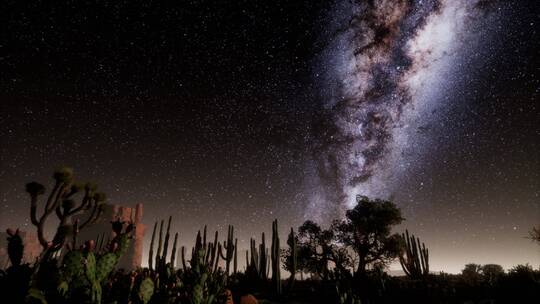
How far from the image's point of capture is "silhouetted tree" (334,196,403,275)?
965 inches

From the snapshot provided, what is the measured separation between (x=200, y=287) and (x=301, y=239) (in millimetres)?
24550

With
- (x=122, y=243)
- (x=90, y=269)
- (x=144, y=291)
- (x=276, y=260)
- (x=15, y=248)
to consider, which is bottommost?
(x=144, y=291)

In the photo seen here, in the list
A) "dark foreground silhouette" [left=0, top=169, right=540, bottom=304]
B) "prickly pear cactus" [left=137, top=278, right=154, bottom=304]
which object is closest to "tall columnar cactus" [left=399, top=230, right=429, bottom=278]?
"dark foreground silhouette" [left=0, top=169, right=540, bottom=304]

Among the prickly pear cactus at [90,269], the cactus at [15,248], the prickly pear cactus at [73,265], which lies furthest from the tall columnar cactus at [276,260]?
the cactus at [15,248]

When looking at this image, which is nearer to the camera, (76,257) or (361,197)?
(76,257)

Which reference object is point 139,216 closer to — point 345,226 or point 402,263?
point 345,226

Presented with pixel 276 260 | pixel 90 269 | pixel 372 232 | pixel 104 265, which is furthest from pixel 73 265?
pixel 372 232

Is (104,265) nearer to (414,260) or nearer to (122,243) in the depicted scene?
(122,243)

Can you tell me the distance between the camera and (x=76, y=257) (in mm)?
4098

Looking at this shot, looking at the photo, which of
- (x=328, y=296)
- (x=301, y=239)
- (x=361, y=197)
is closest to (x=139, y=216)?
(x=301, y=239)

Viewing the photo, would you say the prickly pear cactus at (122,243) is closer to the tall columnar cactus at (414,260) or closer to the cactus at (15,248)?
the cactus at (15,248)

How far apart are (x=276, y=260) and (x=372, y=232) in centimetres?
1371

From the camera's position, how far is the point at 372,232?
2570cm

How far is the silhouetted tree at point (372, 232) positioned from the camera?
24.5 meters
